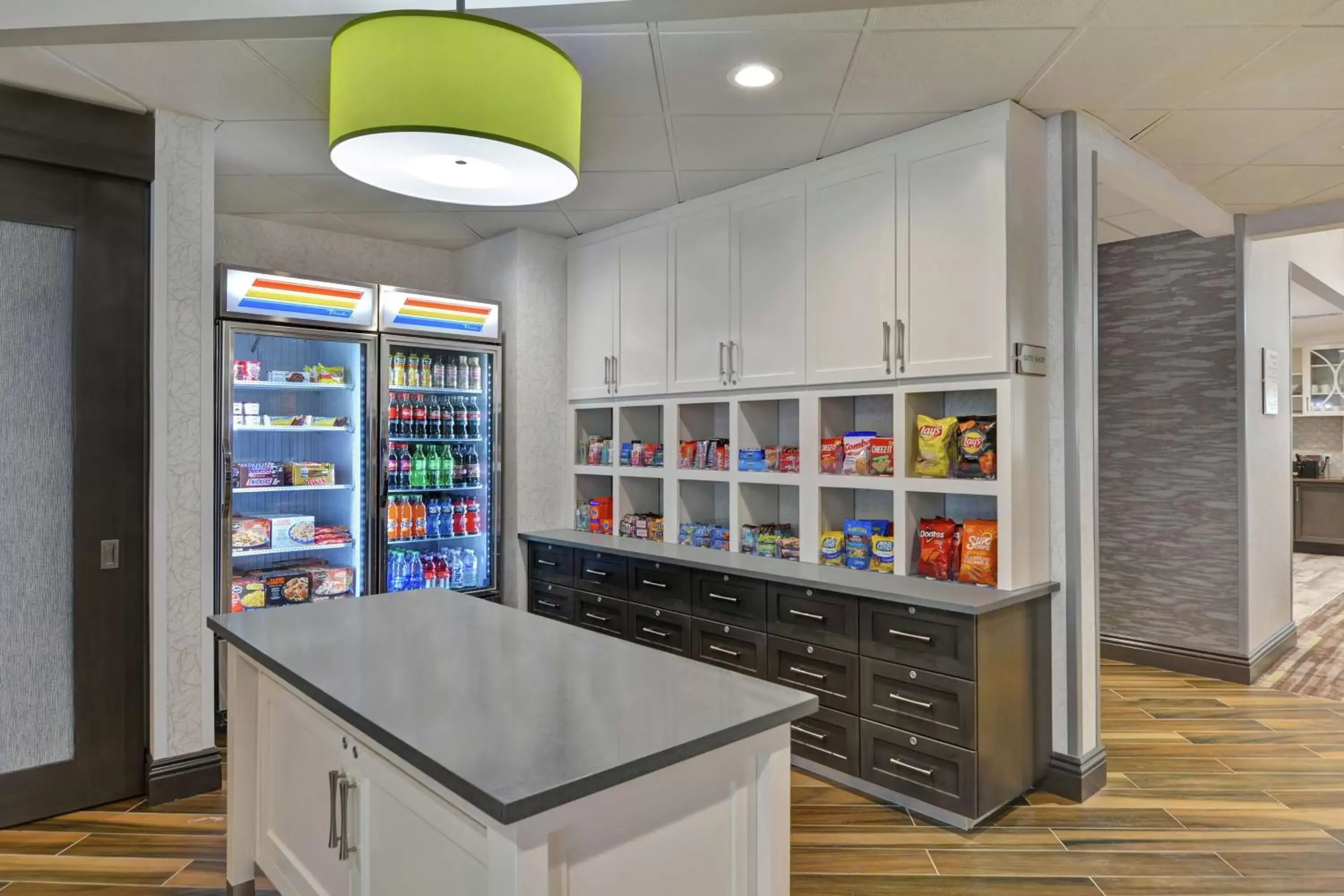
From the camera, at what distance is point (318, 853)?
80.3 inches

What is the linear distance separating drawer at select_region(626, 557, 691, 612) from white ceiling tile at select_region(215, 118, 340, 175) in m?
2.35

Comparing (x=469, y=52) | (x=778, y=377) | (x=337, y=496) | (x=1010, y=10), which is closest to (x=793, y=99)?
(x=1010, y=10)

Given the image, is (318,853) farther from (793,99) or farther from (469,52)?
(793,99)

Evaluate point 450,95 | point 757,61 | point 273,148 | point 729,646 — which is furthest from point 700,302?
point 450,95

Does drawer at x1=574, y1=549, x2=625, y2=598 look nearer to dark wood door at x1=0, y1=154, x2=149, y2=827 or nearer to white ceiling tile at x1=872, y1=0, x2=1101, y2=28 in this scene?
dark wood door at x1=0, y1=154, x2=149, y2=827

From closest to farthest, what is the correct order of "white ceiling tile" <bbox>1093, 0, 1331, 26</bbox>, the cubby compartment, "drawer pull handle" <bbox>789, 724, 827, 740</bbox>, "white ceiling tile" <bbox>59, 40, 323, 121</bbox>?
"white ceiling tile" <bbox>1093, 0, 1331, 26</bbox>, "white ceiling tile" <bbox>59, 40, 323, 121</bbox>, "drawer pull handle" <bbox>789, 724, 827, 740</bbox>, the cubby compartment

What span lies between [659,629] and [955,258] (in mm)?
2222

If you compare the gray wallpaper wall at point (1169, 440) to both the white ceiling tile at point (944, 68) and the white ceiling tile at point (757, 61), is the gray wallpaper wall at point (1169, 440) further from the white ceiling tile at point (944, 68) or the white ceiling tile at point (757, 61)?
the white ceiling tile at point (757, 61)

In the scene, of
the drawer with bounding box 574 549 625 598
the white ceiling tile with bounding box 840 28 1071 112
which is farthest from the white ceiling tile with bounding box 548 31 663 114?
the drawer with bounding box 574 549 625 598

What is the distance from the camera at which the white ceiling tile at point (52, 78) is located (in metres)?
2.74

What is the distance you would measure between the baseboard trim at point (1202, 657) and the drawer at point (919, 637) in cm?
290

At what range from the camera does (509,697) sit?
1.72 metres

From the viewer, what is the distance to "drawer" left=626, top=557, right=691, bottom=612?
13.1 ft

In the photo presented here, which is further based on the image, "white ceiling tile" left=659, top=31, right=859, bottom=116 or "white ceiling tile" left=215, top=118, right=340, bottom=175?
"white ceiling tile" left=215, top=118, right=340, bottom=175
